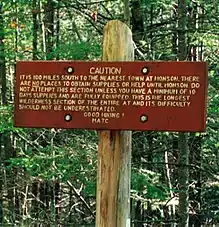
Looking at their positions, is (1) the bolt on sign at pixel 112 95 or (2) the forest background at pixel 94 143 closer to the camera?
(1) the bolt on sign at pixel 112 95

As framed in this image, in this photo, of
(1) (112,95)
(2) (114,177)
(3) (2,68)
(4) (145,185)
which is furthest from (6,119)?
(1) (112,95)

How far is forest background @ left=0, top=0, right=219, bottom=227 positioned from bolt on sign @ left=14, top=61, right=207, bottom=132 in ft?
6.68

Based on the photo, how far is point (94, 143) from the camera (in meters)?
7.46

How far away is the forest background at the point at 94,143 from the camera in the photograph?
6938 mm

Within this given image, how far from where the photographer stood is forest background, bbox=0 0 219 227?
6938 mm

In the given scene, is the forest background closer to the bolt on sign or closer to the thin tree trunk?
the thin tree trunk

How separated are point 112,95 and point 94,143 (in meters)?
4.52

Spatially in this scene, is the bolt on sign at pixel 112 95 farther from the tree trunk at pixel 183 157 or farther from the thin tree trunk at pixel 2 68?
the thin tree trunk at pixel 2 68

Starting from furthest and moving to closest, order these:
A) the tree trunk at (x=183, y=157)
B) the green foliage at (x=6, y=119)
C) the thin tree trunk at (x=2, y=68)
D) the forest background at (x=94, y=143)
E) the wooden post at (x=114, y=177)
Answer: the thin tree trunk at (x=2, y=68) → the green foliage at (x=6, y=119) → the forest background at (x=94, y=143) → the tree trunk at (x=183, y=157) → the wooden post at (x=114, y=177)

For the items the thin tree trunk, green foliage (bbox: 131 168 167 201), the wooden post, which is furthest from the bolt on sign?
the thin tree trunk

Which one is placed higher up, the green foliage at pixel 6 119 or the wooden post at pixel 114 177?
the green foliage at pixel 6 119

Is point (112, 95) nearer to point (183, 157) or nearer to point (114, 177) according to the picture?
point (114, 177)

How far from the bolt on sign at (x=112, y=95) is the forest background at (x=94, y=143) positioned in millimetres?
2035

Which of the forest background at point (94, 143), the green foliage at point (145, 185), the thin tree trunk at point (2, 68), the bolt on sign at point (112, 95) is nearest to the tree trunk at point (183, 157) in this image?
the forest background at point (94, 143)
